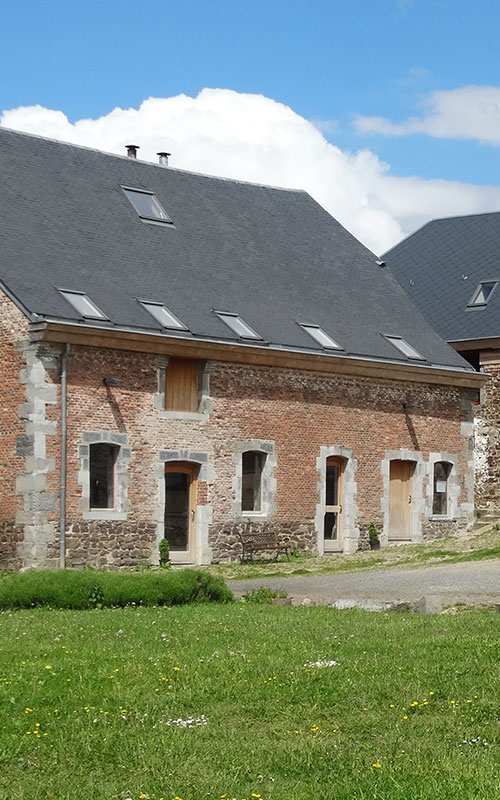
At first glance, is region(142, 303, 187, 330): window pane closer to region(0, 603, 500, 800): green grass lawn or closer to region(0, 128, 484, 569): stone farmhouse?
region(0, 128, 484, 569): stone farmhouse

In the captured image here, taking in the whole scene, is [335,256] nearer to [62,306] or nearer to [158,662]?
[62,306]

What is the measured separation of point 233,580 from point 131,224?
9.53 meters

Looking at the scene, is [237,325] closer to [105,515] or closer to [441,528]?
[105,515]

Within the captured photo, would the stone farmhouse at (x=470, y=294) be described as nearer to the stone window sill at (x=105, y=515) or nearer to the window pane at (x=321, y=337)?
the window pane at (x=321, y=337)

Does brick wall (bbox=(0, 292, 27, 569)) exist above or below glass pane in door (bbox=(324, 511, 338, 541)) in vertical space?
above

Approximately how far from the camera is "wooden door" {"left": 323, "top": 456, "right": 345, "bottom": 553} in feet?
89.7

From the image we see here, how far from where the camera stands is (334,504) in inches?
1083

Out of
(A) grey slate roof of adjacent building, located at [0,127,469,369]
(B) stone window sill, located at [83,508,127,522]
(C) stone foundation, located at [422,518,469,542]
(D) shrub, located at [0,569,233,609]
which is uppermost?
(A) grey slate roof of adjacent building, located at [0,127,469,369]

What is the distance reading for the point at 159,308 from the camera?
24.5m

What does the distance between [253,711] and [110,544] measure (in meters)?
14.8

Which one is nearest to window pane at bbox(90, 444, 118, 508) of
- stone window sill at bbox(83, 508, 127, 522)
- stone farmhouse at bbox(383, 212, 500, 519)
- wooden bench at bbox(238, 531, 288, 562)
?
stone window sill at bbox(83, 508, 127, 522)

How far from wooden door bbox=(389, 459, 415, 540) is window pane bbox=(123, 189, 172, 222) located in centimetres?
802

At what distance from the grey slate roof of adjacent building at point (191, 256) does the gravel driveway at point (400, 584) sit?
6.20 m

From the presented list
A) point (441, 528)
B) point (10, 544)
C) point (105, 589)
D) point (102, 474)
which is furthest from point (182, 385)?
point (105, 589)
